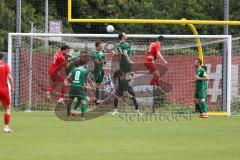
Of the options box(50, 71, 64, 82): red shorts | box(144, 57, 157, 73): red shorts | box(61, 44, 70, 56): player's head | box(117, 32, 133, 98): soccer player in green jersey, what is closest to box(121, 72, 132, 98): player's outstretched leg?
box(117, 32, 133, 98): soccer player in green jersey

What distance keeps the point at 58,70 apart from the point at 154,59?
10.4 ft

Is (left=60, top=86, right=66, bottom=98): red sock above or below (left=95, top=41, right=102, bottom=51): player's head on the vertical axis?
below

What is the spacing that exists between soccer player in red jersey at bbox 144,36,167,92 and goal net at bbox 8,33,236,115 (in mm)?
591

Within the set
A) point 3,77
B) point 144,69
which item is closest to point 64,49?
point 144,69

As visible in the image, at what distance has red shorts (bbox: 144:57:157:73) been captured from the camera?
24.5m

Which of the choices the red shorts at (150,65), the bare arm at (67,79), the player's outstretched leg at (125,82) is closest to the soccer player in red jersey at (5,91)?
the bare arm at (67,79)

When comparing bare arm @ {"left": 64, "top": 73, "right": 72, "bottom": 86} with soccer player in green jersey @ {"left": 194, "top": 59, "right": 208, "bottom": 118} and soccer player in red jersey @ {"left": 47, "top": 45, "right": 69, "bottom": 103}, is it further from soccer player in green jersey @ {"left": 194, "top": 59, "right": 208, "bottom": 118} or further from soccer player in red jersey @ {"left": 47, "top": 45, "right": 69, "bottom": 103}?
soccer player in green jersey @ {"left": 194, "top": 59, "right": 208, "bottom": 118}

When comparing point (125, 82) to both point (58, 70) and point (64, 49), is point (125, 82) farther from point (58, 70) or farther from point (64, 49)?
point (58, 70)

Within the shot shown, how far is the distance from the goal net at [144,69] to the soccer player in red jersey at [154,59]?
591 millimetres

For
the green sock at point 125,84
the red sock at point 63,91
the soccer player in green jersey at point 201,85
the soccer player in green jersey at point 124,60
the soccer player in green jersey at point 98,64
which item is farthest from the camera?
the red sock at point 63,91

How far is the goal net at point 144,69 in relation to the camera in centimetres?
2550

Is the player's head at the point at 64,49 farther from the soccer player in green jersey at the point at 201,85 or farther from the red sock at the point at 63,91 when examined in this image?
the soccer player in green jersey at the point at 201,85

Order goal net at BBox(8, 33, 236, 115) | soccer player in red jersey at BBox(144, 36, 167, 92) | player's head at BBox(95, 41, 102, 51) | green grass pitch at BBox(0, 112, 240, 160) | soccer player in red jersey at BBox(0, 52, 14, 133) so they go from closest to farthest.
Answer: green grass pitch at BBox(0, 112, 240, 160) → soccer player in red jersey at BBox(0, 52, 14, 133) → soccer player in red jersey at BBox(144, 36, 167, 92) → player's head at BBox(95, 41, 102, 51) → goal net at BBox(8, 33, 236, 115)

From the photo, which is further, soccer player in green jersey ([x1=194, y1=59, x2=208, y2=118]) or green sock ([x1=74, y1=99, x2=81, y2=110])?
soccer player in green jersey ([x1=194, y1=59, x2=208, y2=118])
